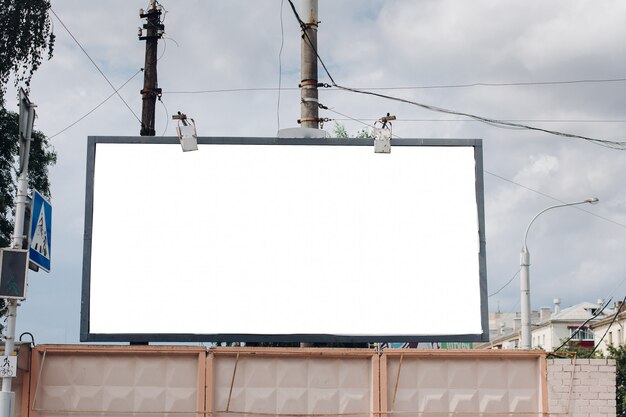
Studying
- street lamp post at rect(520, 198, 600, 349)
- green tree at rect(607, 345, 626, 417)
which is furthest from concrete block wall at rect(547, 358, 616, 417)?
green tree at rect(607, 345, 626, 417)

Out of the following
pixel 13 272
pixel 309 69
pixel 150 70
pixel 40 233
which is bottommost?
pixel 13 272

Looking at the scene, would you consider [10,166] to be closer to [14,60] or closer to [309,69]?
[14,60]

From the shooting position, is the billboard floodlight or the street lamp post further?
the street lamp post

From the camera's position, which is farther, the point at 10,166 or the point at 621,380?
the point at 621,380

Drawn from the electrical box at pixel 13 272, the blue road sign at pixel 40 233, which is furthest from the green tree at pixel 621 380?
the electrical box at pixel 13 272

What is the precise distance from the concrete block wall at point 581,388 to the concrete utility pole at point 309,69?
6.47m

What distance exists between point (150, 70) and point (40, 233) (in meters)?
14.6

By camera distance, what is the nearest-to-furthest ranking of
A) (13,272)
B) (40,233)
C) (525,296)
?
(13,272), (40,233), (525,296)

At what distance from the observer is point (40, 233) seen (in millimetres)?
12016

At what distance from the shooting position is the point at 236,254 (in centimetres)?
1457

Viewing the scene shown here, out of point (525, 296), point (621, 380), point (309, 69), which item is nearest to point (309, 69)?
point (309, 69)

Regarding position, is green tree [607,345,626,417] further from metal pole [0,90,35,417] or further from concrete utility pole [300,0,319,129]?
metal pole [0,90,35,417]

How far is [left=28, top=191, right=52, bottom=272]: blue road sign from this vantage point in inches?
463

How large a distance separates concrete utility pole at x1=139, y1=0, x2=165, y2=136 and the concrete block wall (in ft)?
48.0
